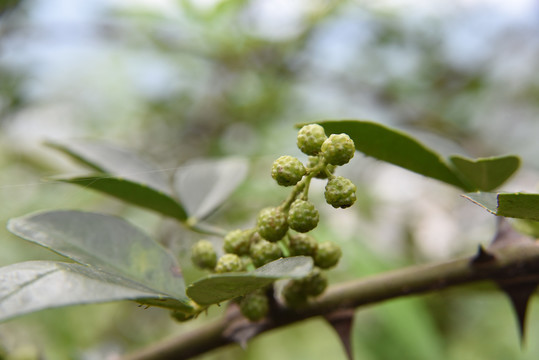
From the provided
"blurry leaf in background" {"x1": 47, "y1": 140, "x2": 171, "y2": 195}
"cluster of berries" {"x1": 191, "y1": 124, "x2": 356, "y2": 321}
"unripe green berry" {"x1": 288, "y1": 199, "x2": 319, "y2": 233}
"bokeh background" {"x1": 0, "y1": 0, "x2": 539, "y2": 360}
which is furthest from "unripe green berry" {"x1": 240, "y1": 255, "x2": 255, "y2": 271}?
"bokeh background" {"x1": 0, "y1": 0, "x2": 539, "y2": 360}

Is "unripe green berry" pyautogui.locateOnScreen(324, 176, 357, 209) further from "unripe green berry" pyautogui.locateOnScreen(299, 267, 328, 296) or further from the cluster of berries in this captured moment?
"unripe green berry" pyautogui.locateOnScreen(299, 267, 328, 296)

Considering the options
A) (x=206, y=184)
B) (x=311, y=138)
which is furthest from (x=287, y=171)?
(x=206, y=184)

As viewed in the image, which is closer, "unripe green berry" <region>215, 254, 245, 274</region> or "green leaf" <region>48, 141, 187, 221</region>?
"unripe green berry" <region>215, 254, 245, 274</region>

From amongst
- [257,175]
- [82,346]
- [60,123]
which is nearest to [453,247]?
[257,175]

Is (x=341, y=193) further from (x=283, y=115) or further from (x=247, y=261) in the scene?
(x=283, y=115)

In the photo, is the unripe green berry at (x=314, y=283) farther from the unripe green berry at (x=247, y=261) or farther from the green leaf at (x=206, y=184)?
Result: the green leaf at (x=206, y=184)
